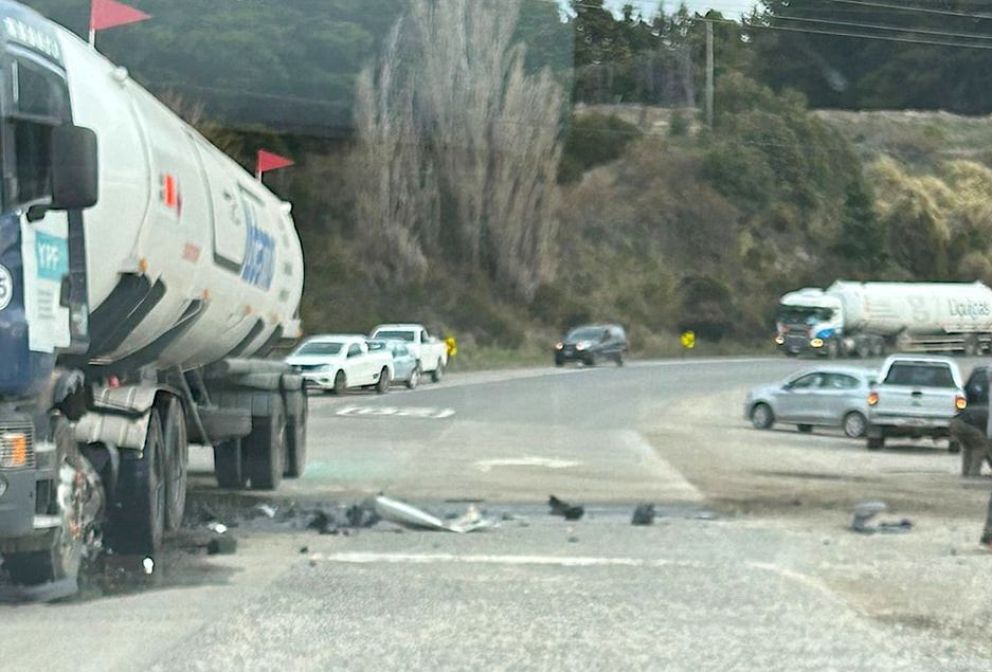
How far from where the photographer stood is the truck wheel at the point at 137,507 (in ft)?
39.2

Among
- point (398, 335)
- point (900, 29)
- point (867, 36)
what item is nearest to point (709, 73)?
point (900, 29)

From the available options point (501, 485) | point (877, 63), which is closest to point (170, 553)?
point (501, 485)

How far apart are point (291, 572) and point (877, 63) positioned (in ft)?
344

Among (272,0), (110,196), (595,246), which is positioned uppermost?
(272,0)

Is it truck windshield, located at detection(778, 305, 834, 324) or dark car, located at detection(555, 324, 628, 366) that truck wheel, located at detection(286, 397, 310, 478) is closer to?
dark car, located at detection(555, 324, 628, 366)

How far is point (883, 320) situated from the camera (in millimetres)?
73750

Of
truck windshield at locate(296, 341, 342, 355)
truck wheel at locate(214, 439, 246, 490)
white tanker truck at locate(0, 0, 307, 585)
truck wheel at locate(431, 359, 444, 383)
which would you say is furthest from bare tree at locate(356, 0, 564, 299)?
white tanker truck at locate(0, 0, 307, 585)

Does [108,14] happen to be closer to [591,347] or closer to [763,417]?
[763,417]

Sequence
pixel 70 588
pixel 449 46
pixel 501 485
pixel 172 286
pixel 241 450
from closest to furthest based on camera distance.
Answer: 1. pixel 70 588
2. pixel 172 286
3. pixel 241 450
4. pixel 501 485
5. pixel 449 46

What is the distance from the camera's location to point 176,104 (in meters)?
59.8

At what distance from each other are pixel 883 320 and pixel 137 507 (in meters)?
64.6

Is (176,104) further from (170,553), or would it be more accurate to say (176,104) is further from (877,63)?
(877,63)

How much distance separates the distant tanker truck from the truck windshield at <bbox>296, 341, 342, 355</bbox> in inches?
1283

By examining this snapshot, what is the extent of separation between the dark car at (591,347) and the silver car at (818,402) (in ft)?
98.4
